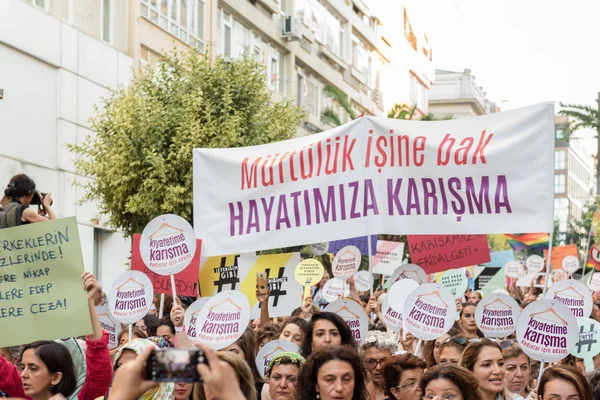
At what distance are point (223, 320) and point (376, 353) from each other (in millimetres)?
1118

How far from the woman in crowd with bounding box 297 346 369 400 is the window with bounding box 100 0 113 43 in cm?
2012

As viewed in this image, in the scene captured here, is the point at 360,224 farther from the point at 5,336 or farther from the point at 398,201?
the point at 5,336

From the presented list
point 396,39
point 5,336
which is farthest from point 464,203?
point 396,39

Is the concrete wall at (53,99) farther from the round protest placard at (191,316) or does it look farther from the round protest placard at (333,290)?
the round protest placard at (191,316)

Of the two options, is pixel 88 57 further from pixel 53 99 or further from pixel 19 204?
pixel 19 204

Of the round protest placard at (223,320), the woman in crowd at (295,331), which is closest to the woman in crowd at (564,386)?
the woman in crowd at (295,331)

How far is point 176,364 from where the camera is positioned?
2.93 m

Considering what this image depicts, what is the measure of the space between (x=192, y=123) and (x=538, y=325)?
12939 millimetres

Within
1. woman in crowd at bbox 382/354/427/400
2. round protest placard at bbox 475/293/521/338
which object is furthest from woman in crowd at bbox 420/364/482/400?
round protest placard at bbox 475/293/521/338

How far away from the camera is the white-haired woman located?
764 cm

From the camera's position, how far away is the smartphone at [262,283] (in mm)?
10477

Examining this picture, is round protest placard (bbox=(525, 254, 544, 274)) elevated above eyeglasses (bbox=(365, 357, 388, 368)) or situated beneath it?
elevated above

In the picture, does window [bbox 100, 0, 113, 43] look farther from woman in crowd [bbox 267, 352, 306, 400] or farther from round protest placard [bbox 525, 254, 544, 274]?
woman in crowd [bbox 267, 352, 306, 400]

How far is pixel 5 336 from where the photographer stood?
249 inches
